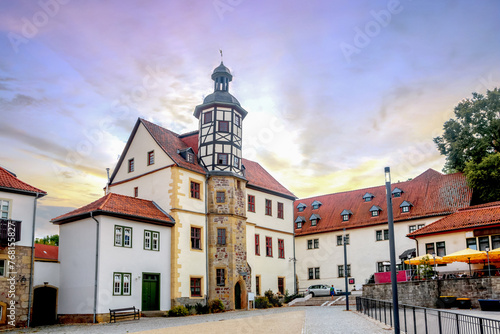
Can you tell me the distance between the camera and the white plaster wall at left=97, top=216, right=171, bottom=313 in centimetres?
2817

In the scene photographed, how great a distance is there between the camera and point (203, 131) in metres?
38.3

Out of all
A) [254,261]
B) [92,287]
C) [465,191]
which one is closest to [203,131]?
[254,261]

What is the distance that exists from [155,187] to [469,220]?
75.0 ft

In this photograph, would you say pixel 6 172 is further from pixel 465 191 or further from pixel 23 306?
pixel 465 191

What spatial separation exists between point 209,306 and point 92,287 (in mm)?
8852

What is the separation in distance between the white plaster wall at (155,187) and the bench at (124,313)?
743cm

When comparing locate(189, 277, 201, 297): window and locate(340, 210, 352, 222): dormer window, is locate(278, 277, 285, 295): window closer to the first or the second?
locate(189, 277, 201, 297): window

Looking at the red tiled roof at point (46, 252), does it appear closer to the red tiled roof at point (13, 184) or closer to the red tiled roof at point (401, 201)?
the red tiled roof at point (13, 184)

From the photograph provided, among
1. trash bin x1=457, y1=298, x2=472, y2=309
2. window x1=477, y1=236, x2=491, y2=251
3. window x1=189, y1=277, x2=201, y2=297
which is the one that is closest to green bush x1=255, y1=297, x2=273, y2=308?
window x1=189, y1=277, x2=201, y2=297

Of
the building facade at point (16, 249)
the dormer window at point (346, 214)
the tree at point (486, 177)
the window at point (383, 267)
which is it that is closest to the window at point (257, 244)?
the window at point (383, 267)

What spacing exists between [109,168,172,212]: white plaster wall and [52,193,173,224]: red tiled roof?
3.20ft

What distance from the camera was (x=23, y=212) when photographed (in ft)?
85.7

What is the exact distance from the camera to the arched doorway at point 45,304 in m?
29.2

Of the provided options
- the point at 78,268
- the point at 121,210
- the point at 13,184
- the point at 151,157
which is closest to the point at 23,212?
the point at 13,184
